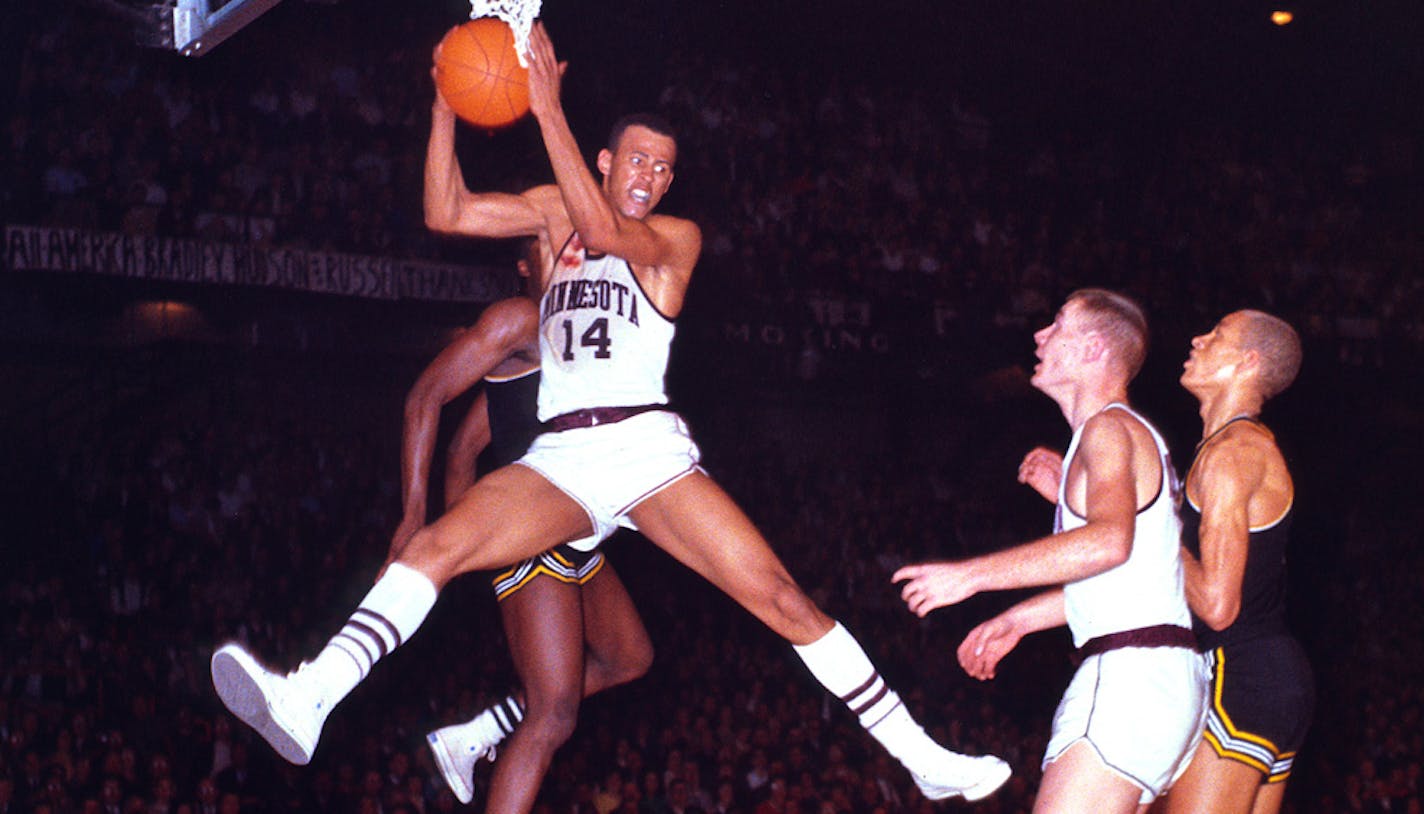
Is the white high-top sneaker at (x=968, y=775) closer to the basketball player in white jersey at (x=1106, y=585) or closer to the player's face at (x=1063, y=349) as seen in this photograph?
the basketball player in white jersey at (x=1106, y=585)

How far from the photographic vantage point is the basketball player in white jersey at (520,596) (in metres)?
5.25

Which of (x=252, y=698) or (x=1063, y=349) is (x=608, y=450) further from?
(x=1063, y=349)

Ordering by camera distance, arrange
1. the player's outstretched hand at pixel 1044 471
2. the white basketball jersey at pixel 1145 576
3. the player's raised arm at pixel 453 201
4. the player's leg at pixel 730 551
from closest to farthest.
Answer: the white basketball jersey at pixel 1145 576, the player's outstretched hand at pixel 1044 471, the player's leg at pixel 730 551, the player's raised arm at pixel 453 201

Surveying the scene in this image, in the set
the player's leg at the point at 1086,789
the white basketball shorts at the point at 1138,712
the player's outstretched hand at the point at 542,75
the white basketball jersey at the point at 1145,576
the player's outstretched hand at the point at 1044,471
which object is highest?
the player's outstretched hand at the point at 542,75

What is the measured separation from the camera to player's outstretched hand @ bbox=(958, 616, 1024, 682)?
398 cm

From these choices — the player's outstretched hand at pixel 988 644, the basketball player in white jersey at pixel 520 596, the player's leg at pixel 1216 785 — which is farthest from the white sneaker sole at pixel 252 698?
the player's leg at pixel 1216 785

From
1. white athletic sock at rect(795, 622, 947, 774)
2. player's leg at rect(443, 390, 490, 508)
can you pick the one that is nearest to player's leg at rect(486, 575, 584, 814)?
player's leg at rect(443, 390, 490, 508)

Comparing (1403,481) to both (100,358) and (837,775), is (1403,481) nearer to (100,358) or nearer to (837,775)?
(837,775)

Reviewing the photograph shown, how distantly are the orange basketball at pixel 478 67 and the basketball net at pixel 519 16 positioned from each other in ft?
0.55

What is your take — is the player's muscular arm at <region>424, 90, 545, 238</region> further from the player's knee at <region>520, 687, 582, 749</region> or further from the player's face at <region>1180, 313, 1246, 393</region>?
the player's face at <region>1180, 313, 1246, 393</region>

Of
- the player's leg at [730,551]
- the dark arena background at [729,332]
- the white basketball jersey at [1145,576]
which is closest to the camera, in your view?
the white basketball jersey at [1145,576]

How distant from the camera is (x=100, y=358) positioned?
556 inches

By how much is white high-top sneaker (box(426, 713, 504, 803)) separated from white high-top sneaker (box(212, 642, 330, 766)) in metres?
1.63

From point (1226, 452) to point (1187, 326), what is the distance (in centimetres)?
1473
